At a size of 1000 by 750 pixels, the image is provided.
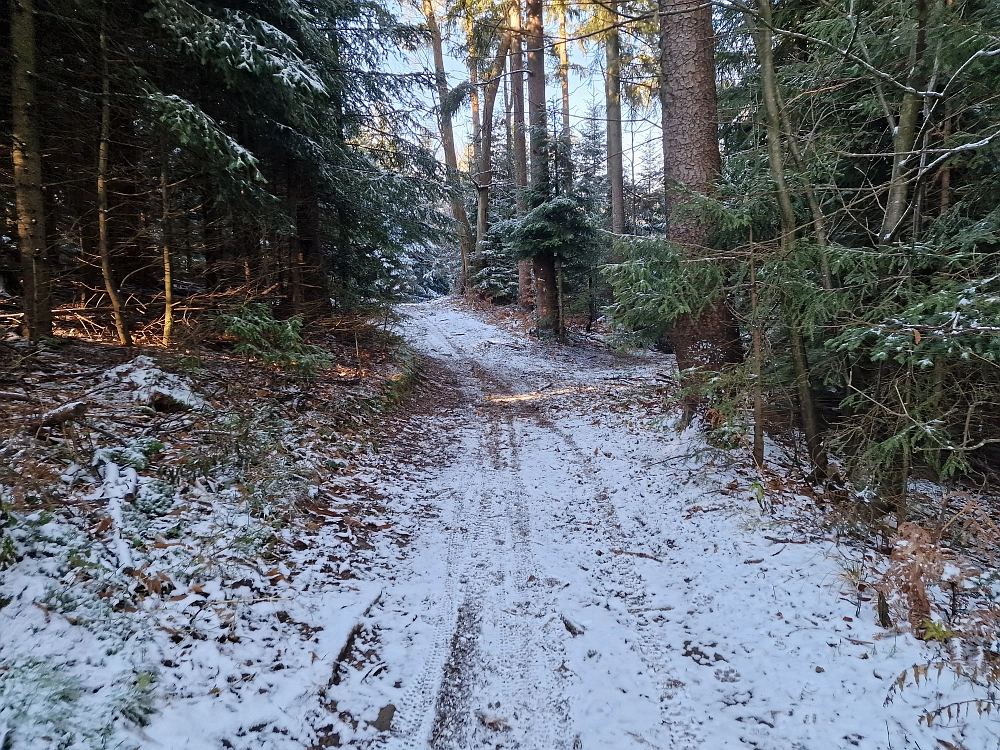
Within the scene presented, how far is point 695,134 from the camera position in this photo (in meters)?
6.16

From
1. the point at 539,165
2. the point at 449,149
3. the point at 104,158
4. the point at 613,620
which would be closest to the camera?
the point at 613,620

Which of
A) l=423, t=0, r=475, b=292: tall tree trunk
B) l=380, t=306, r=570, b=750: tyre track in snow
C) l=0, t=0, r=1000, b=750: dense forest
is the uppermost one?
l=423, t=0, r=475, b=292: tall tree trunk

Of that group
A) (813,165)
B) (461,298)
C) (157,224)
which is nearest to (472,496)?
(813,165)

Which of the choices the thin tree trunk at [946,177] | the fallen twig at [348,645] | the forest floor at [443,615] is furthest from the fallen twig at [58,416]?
the thin tree trunk at [946,177]

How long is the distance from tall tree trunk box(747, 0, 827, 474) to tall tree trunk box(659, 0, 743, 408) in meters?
1.15

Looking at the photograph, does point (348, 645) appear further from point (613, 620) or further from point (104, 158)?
point (104, 158)

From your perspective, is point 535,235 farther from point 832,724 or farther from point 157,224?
point 832,724

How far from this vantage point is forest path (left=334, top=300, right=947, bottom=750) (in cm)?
261

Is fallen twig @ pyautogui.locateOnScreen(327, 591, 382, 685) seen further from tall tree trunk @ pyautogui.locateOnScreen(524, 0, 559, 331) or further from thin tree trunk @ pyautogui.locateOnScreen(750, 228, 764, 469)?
tall tree trunk @ pyautogui.locateOnScreen(524, 0, 559, 331)

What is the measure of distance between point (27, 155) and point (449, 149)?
25298mm

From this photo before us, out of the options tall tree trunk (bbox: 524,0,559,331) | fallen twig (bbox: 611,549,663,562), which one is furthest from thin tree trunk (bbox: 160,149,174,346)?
tall tree trunk (bbox: 524,0,559,331)

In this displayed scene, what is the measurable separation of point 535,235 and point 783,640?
13.6 metres

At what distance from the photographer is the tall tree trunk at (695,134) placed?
6.09 m

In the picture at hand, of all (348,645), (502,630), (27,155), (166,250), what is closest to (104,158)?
(27,155)
